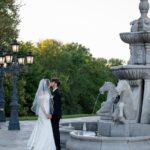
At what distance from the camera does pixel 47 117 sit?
51.5ft

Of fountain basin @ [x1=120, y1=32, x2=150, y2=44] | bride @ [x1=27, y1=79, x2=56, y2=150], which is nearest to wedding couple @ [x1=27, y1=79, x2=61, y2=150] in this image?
bride @ [x1=27, y1=79, x2=56, y2=150]

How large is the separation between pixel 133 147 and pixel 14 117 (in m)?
11.4

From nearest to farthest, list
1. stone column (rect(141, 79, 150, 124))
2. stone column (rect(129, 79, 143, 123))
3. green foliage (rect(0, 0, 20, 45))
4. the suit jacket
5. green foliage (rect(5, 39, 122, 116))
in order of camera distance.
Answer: the suit jacket → stone column (rect(141, 79, 150, 124)) → stone column (rect(129, 79, 143, 123)) → green foliage (rect(0, 0, 20, 45)) → green foliage (rect(5, 39, 122, 116))

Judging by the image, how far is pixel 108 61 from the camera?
98.8 meters

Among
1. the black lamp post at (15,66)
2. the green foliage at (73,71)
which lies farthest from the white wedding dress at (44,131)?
the green foliage at (73,71)

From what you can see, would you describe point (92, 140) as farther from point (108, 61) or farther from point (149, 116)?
point (108, 61)

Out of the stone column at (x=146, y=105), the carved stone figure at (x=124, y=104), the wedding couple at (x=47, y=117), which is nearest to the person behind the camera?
the wedding couple at (x=47, y=117)

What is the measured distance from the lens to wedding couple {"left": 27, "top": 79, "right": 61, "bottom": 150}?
51.2 feet

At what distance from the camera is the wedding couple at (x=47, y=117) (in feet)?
51.2

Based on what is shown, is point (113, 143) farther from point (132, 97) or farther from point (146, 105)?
point (146, 105)

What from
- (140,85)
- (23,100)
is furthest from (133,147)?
(23,100)

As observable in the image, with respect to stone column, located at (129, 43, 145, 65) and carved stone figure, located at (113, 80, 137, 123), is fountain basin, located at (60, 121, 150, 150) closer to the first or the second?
carved stone figure, located at (113, 80, 137, 123)

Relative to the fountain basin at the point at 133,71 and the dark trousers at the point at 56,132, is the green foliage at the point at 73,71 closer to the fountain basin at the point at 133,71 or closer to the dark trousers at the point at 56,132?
the fountain basin at the point at 133,71

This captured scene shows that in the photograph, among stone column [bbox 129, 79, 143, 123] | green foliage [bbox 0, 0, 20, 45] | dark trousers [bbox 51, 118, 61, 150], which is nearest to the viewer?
dark trousers [bbox 51, 118, 61, 150]
